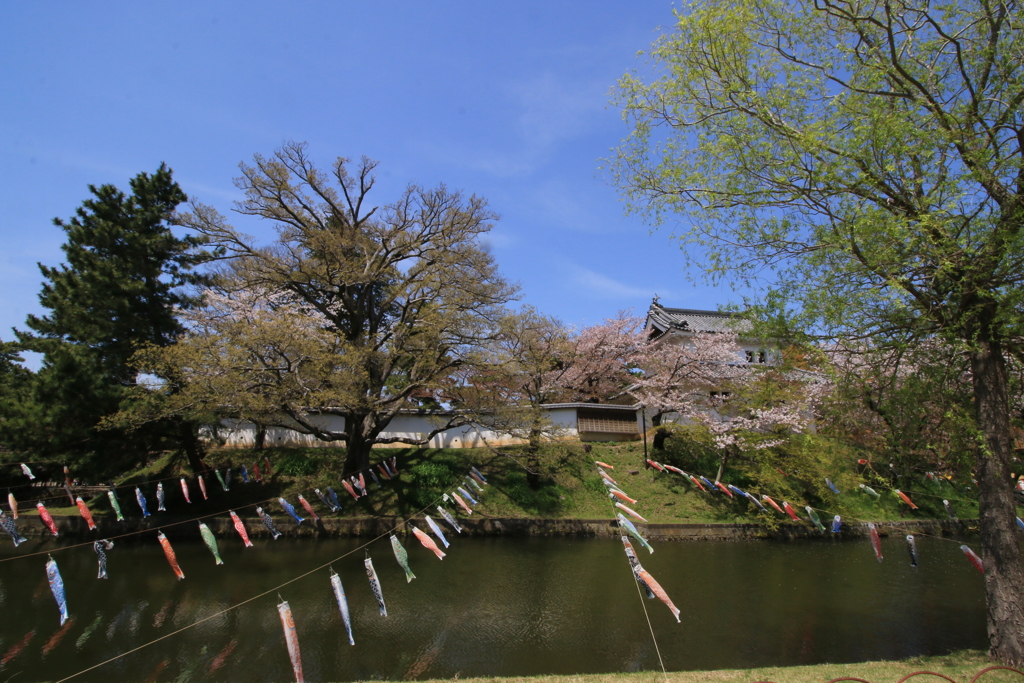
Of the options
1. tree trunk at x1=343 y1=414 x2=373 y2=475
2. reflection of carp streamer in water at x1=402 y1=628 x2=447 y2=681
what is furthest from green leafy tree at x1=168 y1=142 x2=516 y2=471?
reflection of carp streamer in water at x1=402 y1=628 x2=447 y2=681

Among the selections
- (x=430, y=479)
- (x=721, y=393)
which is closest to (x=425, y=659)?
(x=430, y=479)

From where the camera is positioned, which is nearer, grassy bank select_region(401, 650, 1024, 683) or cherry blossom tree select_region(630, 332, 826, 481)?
grassy bank select_region(401, 650, 1024, 683)

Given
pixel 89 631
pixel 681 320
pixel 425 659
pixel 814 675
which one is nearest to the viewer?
pixel 814 675

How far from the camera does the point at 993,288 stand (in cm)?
616

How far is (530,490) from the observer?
17859mm

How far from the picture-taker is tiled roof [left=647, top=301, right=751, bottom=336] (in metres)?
25.2

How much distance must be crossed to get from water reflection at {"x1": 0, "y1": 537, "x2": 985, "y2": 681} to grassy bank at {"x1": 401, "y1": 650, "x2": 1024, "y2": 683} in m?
1.04

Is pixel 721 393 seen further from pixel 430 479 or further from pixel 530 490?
pixel 430 479

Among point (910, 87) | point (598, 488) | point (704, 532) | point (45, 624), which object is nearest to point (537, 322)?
point (598, 488)

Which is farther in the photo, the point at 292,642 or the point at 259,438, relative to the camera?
the point at 259,438

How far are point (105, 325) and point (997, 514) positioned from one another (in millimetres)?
19956

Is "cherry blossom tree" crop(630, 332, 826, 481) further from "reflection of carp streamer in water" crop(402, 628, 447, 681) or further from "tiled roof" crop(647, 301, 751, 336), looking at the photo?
"reflection of carp streamer in water" crop(402, 628, 447, 681)

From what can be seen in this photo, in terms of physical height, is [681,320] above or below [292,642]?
above

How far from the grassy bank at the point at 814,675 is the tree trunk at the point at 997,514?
44 cm
